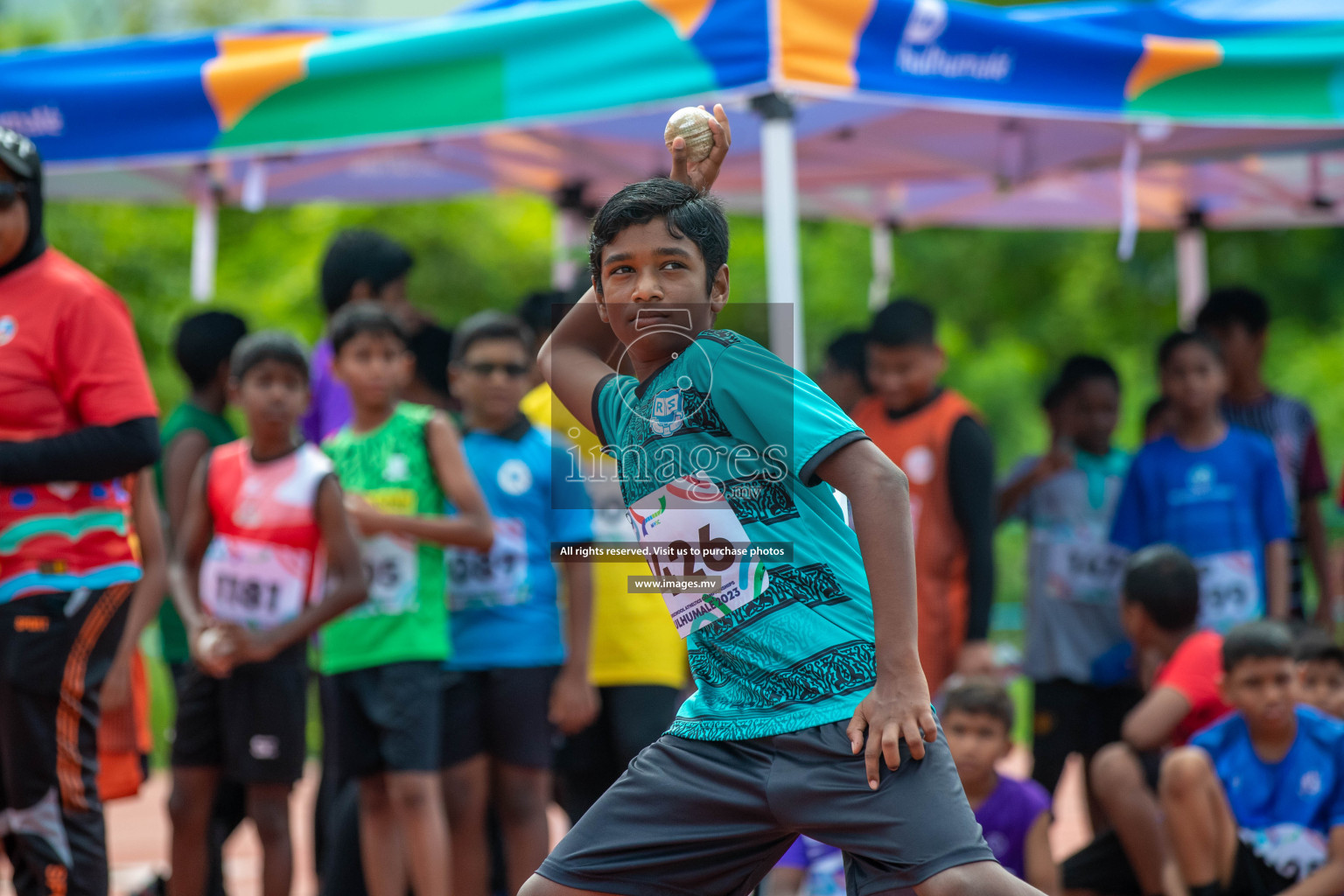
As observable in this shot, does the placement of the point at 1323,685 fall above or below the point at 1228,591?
below

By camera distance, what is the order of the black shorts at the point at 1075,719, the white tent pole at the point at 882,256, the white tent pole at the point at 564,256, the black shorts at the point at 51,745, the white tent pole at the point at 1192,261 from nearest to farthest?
the black shorts at the point at 51,745
the black shorts at the point at 1075,719
the white tent pole at the point at 564,256
the white tent pole at the point at 1192,261
the white tent pole at the point at 882,256

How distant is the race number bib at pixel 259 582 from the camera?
4.05 m

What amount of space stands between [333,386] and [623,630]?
1344 mm

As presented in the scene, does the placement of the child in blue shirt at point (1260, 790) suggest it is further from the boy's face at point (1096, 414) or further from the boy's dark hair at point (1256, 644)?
the boy's face at point (1096, 414)

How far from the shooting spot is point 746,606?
7.66 feet

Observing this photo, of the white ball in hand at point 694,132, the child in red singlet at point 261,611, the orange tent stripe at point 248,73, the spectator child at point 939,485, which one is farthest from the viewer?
the orange tent stripe at point 248,73

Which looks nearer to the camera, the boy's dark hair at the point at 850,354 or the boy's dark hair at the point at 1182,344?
the boy's dark hair at the point at 1182,344

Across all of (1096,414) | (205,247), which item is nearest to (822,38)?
(1096,414)

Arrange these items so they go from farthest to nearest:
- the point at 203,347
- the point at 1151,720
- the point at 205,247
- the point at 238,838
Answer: the point at 238,838
the point at 205,247
the point at 203,347
the point at 1151,720

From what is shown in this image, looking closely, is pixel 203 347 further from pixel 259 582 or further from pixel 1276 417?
pixel 1276 417

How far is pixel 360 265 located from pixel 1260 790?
3.21 metres

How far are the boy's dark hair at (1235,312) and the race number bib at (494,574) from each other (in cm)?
320

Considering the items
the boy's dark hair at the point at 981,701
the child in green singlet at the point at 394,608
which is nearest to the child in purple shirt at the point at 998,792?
the boy's dark hair at the point at 981,701

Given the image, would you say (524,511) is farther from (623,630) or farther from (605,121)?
(605,121)
